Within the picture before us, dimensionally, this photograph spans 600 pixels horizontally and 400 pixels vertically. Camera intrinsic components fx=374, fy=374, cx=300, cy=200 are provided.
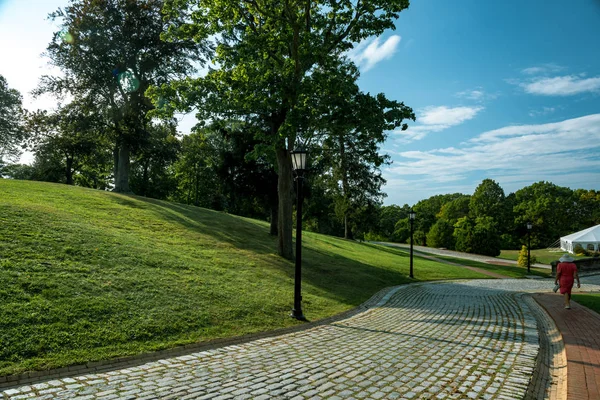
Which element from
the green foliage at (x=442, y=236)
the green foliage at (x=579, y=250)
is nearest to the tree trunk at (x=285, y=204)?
the green foliage at (x=442, y=236)

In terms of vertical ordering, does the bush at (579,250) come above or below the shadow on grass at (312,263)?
below

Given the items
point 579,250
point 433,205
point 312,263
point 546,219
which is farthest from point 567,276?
point 433,205

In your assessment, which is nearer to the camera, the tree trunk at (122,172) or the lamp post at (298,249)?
the lamp post at (298,249)

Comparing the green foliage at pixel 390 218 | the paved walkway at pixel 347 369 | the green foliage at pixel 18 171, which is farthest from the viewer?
the green foliage at pixel 390 218

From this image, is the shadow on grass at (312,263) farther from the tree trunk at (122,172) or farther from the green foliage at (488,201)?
→ the green foliage at (488,201)

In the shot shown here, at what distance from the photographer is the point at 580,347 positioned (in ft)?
23.4

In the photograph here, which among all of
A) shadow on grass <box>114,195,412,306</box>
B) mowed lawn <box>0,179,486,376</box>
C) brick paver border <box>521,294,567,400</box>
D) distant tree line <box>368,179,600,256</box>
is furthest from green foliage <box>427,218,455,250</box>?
brick paver border <box>521,294,567,400</box>

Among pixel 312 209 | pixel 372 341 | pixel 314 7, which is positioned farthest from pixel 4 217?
pixel 312 209

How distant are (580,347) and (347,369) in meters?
4.84

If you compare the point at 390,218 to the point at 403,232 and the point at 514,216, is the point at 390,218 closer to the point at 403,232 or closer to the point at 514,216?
the point at 403,232

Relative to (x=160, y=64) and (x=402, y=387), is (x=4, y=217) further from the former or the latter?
(x=160, y=64)

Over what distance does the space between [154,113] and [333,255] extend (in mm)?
12423

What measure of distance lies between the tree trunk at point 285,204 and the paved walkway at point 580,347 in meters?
10.0

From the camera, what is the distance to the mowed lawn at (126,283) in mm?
6230
